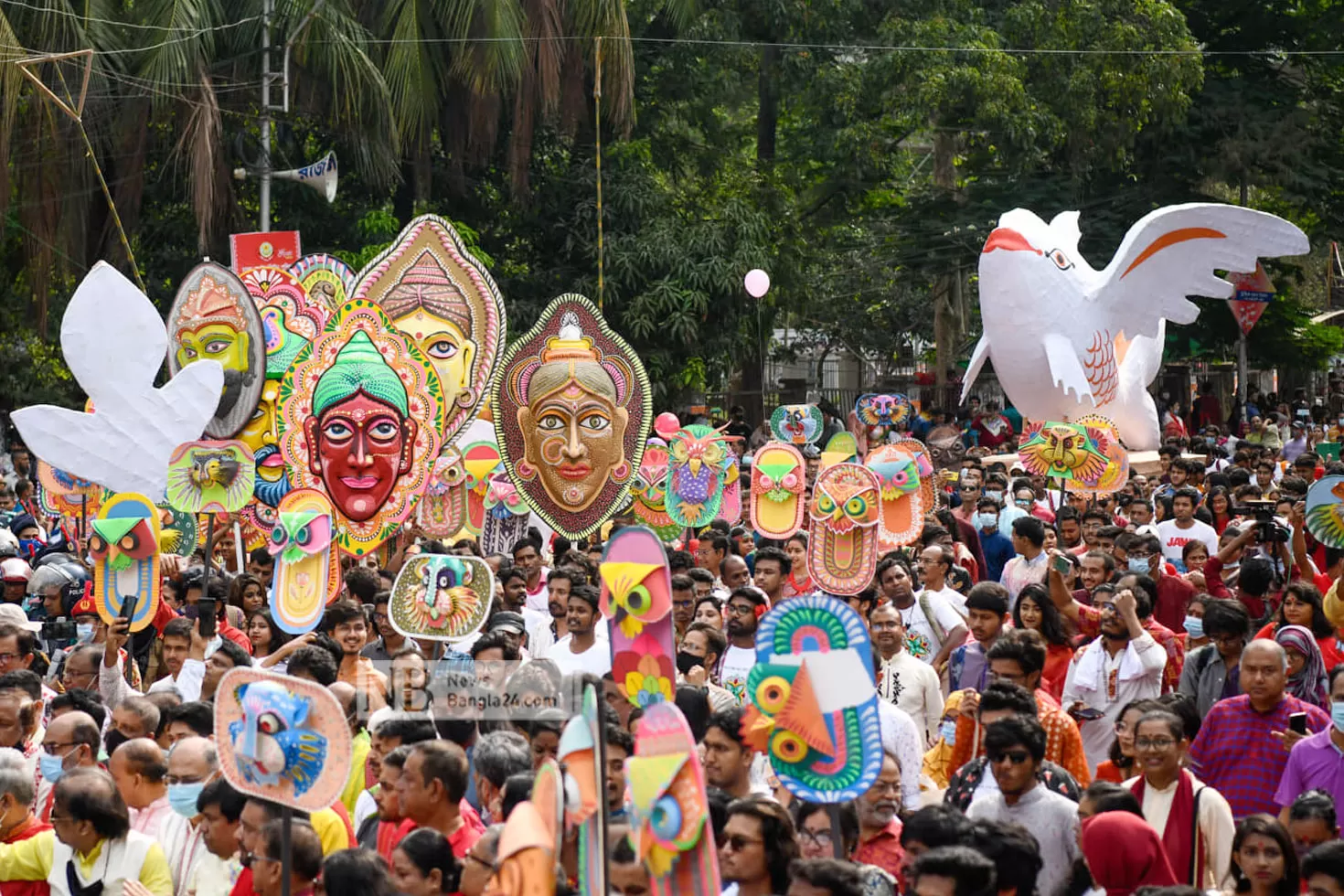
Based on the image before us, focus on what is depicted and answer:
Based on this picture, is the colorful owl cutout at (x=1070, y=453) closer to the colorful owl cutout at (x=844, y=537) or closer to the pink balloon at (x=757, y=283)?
the colorful owl cutout at (x=844, y=537)

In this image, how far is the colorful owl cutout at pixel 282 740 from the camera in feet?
17.5

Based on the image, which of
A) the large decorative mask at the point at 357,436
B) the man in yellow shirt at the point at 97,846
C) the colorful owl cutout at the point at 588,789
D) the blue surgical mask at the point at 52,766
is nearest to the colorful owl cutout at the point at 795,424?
the large decorative mask at the point at 357,436

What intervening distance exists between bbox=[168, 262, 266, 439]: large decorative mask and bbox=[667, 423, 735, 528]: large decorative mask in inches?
117

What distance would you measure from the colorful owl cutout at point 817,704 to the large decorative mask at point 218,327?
315 inches

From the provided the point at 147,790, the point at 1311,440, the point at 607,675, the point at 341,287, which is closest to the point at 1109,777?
the point at 607,675

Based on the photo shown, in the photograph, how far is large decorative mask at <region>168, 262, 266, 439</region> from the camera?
1288cm

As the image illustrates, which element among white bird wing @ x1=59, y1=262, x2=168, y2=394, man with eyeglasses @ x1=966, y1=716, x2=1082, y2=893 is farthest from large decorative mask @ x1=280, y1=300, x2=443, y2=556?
man with eyeglasses @ x1=966, y1=716, x2=1082, y2=893

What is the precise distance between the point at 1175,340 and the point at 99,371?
69.5 feet

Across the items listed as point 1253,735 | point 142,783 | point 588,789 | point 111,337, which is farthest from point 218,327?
point 588,789

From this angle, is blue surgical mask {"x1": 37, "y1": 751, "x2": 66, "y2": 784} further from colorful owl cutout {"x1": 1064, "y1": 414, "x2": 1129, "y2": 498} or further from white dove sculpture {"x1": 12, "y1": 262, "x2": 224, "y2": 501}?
colorful owl cutout {"x1": 1064, "y1": 414, "x2": 1129, "y2": 498}

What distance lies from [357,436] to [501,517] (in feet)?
8.53

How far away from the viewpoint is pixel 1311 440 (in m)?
20.7

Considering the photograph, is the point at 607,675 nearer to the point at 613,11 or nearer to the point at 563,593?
the point at 563,593

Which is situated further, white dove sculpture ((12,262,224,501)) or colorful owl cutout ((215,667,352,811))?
white dove sculpture ((12,262,224,501))
